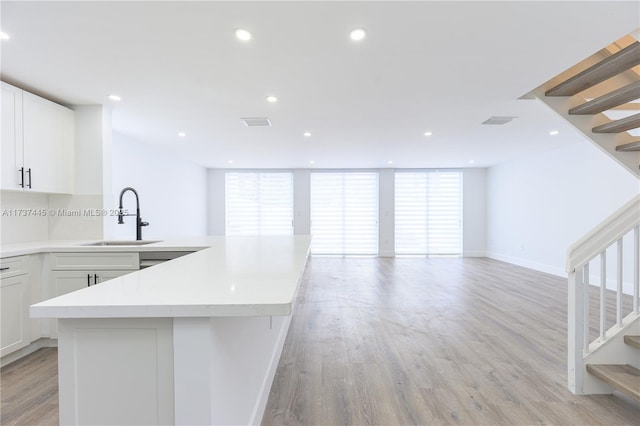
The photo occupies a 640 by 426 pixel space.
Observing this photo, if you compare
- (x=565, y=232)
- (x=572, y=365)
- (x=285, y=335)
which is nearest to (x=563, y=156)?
(x=565, y=232)

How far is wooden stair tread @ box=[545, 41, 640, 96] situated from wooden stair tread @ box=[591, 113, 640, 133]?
1.16ft

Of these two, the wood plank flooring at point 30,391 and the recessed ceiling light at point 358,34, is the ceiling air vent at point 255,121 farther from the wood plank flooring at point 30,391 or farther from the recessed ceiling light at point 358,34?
the wood plank flooring at point 30,391

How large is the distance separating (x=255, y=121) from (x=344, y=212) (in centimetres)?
474

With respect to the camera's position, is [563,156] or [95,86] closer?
[95,86]

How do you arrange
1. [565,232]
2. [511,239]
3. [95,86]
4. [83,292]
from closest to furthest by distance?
[83,292], [95,86], [565,232], [511,239]

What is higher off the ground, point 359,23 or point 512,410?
point 359,23

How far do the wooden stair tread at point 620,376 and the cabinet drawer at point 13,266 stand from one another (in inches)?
167

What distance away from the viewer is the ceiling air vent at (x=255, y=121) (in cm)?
386

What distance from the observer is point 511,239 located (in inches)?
280

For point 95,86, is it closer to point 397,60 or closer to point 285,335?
point 397,60

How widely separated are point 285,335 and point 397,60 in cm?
258

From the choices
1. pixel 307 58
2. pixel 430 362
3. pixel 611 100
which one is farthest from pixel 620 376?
pixel 307 58

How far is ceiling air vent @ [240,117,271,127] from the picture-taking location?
3.86 m

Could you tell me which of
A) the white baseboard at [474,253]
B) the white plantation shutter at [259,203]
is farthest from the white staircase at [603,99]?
the white plantation shutter at [259,203]
